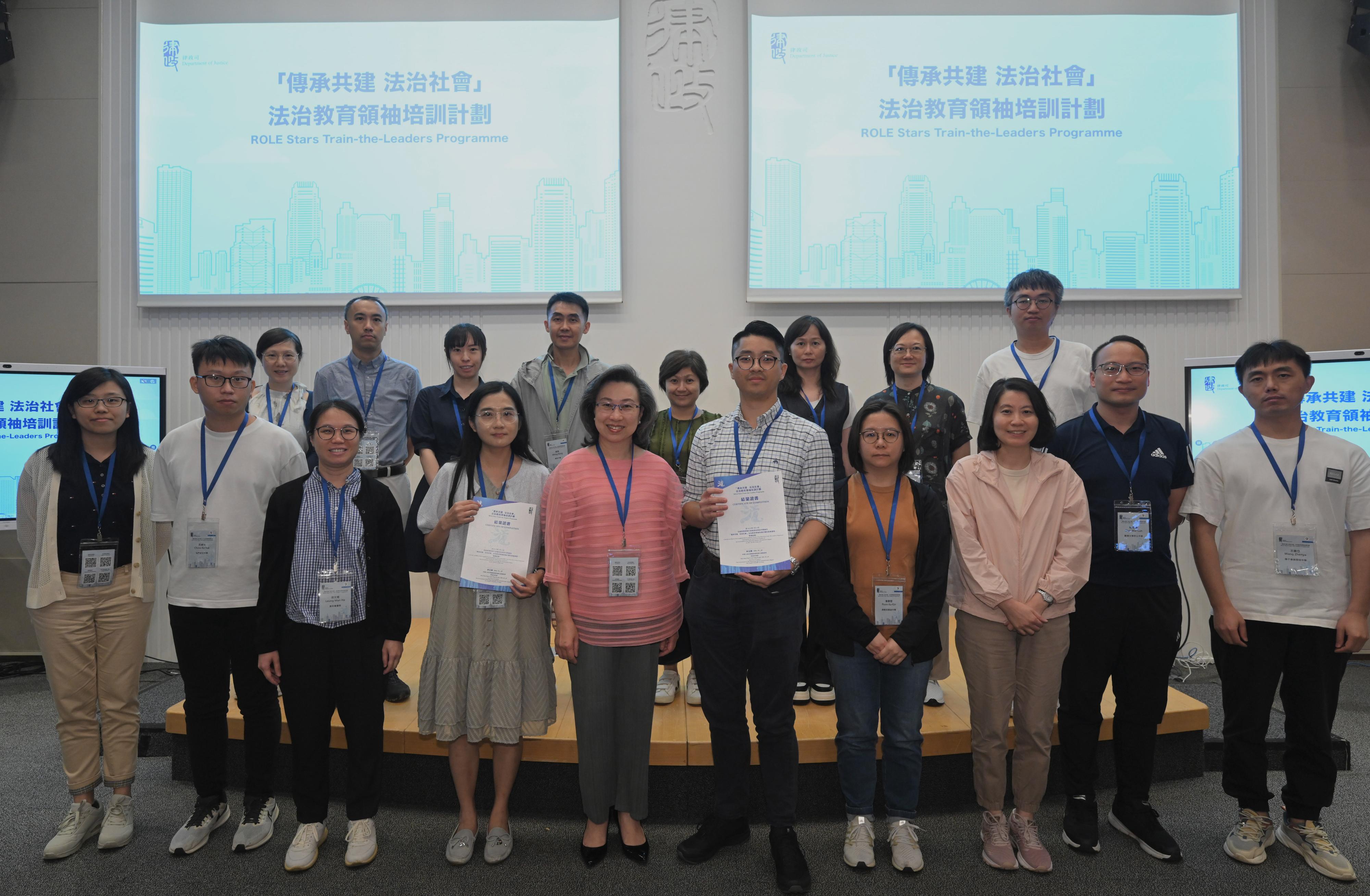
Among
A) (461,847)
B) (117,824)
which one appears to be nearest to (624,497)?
(461,847)

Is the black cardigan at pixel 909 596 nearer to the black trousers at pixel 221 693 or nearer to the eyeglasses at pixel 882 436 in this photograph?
the eyeglasses at pixel 882 436

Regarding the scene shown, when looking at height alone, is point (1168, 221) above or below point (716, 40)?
below

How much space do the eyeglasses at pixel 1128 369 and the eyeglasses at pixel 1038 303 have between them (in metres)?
0.74

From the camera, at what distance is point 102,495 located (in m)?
2.49

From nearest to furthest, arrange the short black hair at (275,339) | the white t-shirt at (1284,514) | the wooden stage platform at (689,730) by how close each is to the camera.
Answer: the white t-shirt at (1284,514)
the wooden stage platform at (689,730)
the short black hair at (275,339)

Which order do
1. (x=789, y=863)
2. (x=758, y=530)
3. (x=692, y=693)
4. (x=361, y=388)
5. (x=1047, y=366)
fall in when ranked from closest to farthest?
(x=758, y=530)
(x=789, y=863)
(x=692, y=693)
(x=1047, y=366)
(x=361, y=388)

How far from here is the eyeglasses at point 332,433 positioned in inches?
92.1

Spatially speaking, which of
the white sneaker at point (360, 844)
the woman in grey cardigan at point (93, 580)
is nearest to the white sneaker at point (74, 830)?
the woman in grey cardigan at point (93, 580)

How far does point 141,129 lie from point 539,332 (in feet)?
8.78

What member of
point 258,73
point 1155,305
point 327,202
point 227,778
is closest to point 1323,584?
point 1155,305

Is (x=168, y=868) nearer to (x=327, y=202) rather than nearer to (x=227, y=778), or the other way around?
(x=227, y=778)

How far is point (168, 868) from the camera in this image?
7.95 ft

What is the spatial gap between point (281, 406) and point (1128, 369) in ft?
11.3

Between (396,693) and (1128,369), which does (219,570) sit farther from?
(1128,369)
